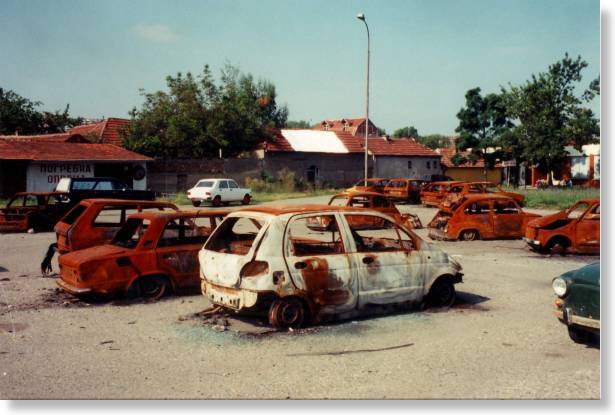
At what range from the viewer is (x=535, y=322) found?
7105 mm

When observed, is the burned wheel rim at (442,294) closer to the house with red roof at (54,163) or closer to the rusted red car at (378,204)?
the rusted red car at (378,204)

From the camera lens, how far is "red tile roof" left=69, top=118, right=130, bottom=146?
41509 millimetres

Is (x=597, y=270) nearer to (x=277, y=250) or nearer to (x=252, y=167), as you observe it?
(x=277, y=250)

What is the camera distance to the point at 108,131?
4247cm

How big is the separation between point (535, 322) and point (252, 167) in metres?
35.4

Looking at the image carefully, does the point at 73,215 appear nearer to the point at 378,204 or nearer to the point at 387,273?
the point at 387,273

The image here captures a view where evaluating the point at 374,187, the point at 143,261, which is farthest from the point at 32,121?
the point at 143,261

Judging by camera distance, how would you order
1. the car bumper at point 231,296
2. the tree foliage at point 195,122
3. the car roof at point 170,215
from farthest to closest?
the tree foliage at point 195,122 → the car roof at point 170,215 → the car bumper at point 231,296

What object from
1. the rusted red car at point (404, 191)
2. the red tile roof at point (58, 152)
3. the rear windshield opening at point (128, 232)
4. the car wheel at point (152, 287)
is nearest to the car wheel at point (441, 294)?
the car wheel at point (152, 287)

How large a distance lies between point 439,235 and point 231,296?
10083 millimetres

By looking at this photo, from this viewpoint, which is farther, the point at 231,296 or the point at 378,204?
the point at 378,204

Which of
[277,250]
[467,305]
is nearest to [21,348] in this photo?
[277,250]

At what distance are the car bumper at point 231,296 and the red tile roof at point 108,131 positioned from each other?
116 ft

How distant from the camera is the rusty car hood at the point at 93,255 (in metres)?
7.98
